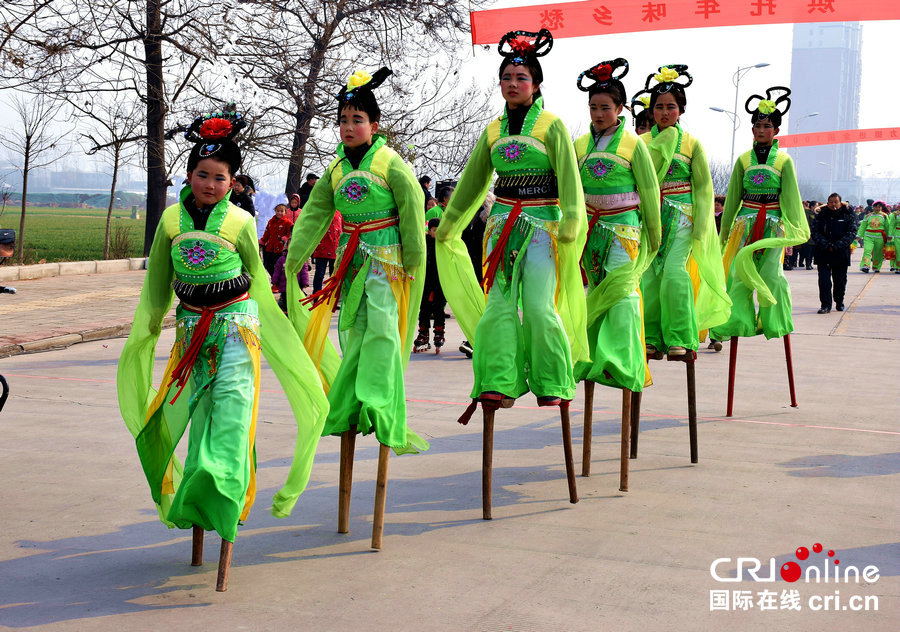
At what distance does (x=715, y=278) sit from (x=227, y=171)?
3.81 metres

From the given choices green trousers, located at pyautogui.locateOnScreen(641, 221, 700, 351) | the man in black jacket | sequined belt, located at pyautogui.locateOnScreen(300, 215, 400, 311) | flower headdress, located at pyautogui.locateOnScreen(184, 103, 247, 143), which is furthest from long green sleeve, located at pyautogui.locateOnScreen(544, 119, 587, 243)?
the man in black jacket

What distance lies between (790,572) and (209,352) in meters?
2.65

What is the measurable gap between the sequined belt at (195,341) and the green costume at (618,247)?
2321mm

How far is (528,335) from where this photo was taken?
5488 millimetres

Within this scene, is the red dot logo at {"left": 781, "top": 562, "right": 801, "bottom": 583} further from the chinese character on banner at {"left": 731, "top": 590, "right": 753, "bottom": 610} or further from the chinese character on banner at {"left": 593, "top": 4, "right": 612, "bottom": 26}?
the chinese character on banner at {"left": 593, "top": 4, "right": 612, "bottom": 26}

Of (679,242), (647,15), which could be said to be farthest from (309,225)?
(647,15)

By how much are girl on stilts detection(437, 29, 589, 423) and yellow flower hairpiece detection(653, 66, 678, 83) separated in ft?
5.78

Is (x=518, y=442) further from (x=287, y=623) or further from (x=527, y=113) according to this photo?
(x=287, y=623)

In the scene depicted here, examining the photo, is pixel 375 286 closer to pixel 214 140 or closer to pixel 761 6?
pixel 214 140

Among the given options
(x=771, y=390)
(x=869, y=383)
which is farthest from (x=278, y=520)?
(x=869, y=383)

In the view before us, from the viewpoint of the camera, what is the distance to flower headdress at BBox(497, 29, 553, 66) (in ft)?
17.8

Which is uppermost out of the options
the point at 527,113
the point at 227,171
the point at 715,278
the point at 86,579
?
the point at 527,113

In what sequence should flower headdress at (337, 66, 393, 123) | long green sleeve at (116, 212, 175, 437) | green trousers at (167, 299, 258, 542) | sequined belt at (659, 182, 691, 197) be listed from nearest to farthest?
green trousers at (167, 299, 258, 542), long green sleeve at (116, 212, 175, 437), flower headdress at (337, 66, 393, 123), sequined belt at (659, 182, 691, 197)

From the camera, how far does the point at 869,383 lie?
9.73 m
